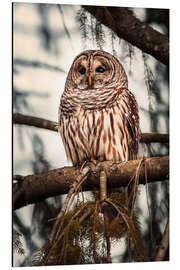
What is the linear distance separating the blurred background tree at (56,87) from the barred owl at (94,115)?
62 millimetres

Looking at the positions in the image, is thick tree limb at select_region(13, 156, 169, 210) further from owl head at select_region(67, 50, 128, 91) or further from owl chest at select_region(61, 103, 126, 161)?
owl head at select_region(67, 50, 128, 91)

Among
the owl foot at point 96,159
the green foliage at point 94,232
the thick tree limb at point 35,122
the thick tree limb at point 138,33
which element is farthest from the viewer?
the thick tree limb at point 138,33

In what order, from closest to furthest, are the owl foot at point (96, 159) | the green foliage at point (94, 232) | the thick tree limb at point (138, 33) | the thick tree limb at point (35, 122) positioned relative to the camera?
the green foliage at point (94, 232)
the thick tree limb at point (35, 122)
the owl foot at point (96, 159)
the thick tree limb at point (138, 33)

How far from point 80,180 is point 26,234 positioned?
458 mm

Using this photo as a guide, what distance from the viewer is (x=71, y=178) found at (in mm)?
2982

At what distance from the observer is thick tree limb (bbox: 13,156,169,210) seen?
A: 2.94 m

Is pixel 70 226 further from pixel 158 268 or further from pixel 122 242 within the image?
pixel 158 268

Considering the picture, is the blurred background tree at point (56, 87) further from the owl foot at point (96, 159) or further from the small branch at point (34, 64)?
the owl foot at point (96, 159)

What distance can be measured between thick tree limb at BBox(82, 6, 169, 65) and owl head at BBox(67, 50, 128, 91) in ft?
0.74

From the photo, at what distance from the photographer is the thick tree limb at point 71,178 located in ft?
9.65

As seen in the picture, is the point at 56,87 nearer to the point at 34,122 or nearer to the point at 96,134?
the point at 34,122

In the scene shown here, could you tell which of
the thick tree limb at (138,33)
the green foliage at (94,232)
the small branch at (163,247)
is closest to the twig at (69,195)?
the green foliage at (94,232)

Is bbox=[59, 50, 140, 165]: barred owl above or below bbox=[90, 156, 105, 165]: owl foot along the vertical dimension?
above

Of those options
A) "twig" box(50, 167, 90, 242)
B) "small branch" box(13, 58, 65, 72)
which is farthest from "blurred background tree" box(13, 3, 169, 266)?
"twig" box(50, 167, 90, 242)
